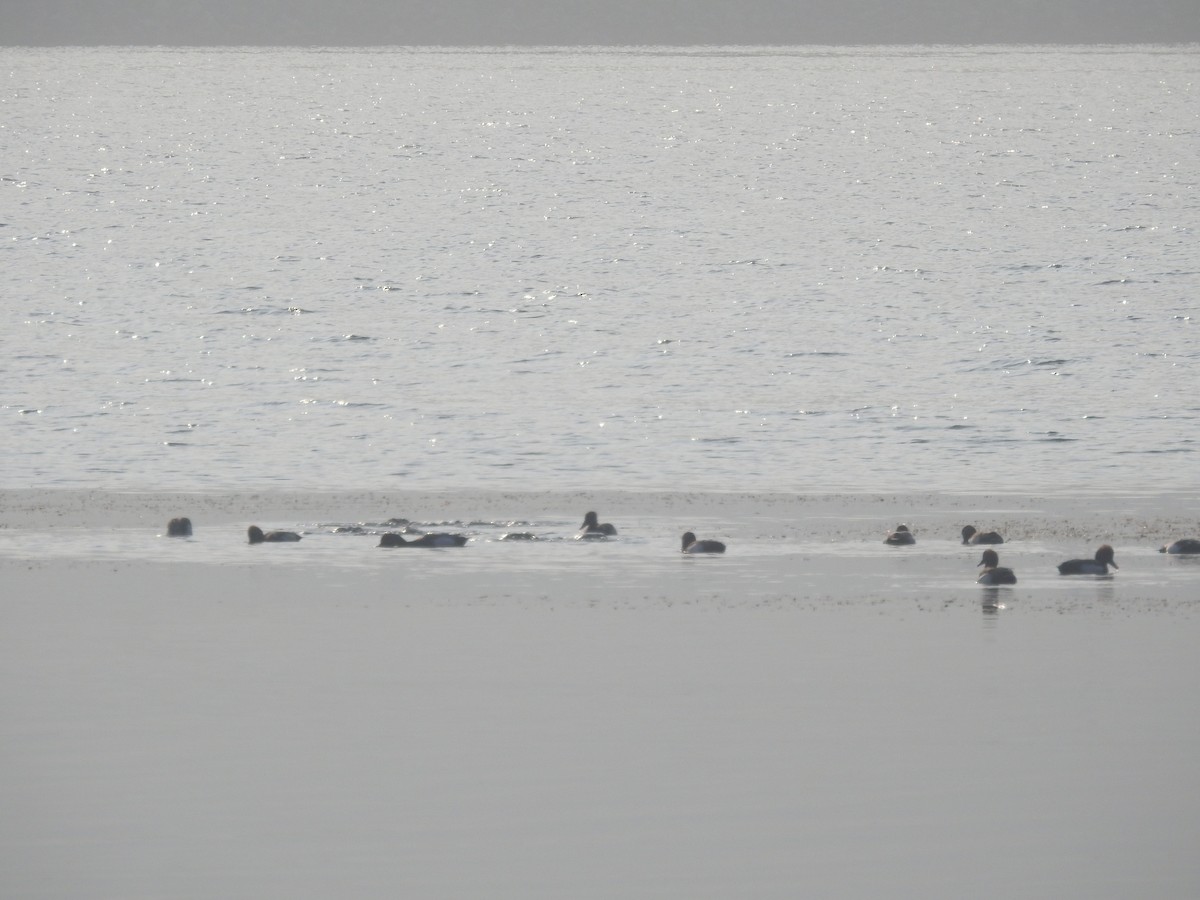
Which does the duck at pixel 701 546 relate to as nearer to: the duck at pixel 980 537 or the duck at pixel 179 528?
the duck at pixel 980 537

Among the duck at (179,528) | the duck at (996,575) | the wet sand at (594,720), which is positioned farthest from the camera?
the duck at (179,528)

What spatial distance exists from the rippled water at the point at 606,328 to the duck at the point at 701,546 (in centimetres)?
861

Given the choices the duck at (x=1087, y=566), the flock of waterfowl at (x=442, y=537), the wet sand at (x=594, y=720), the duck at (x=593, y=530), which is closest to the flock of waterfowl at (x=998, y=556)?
the duck at (x=1087, y=566)

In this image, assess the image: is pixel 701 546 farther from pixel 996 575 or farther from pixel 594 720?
pixel 594 720

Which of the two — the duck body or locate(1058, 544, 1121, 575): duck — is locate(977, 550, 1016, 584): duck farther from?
the duck body

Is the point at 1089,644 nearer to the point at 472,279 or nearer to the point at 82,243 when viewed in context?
the point at 472,279

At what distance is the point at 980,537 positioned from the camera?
2936cm

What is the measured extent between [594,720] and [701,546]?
10044 millimetres

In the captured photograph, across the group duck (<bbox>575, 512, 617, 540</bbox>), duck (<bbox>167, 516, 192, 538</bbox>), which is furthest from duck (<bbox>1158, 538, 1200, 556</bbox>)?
duck (<bbox>167, 516, 192, 538</bbox>)

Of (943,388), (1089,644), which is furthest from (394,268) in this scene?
(1089,644)

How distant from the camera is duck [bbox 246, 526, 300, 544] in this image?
29859 mm

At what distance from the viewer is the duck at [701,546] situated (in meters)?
28.7

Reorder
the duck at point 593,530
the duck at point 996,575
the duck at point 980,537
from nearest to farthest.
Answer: the duck at point 996,575
the duck at point 980,537
the duck at point 593,530

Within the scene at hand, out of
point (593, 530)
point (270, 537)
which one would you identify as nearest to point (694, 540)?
point (593, 530)
